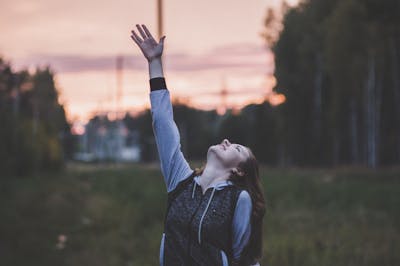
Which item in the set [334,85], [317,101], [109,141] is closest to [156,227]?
[334,85]

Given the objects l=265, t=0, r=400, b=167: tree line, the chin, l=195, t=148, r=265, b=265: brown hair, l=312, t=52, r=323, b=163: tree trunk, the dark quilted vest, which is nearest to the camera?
the dark quilted vest

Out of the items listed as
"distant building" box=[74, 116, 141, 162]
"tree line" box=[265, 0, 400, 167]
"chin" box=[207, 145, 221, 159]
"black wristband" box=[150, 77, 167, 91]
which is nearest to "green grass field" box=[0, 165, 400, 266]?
"chin" box=[207, 145, 221, 159]

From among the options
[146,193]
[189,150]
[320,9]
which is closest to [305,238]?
[146,193]

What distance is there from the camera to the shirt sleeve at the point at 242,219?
125 inches

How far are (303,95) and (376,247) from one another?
36.9m

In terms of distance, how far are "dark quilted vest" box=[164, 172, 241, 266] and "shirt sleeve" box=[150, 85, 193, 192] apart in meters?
0.16

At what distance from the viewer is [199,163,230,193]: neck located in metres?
3.29

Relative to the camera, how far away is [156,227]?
12586 millimetres

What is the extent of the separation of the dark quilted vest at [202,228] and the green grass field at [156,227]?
4.45 metres

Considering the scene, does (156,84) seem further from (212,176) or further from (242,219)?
(242,219)

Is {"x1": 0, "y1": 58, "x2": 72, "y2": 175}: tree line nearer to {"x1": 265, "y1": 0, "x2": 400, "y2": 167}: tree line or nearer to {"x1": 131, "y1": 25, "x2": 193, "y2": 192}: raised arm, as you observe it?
{"x1": 265, "y1": 0, "x2": 400, "y2": 167}: tree line

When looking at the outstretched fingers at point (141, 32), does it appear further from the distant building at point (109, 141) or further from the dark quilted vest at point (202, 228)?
the distant building at point (109, 141)

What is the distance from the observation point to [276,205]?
15438mm

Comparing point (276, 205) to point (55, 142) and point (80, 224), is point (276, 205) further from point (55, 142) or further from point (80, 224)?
point (55, 142)
